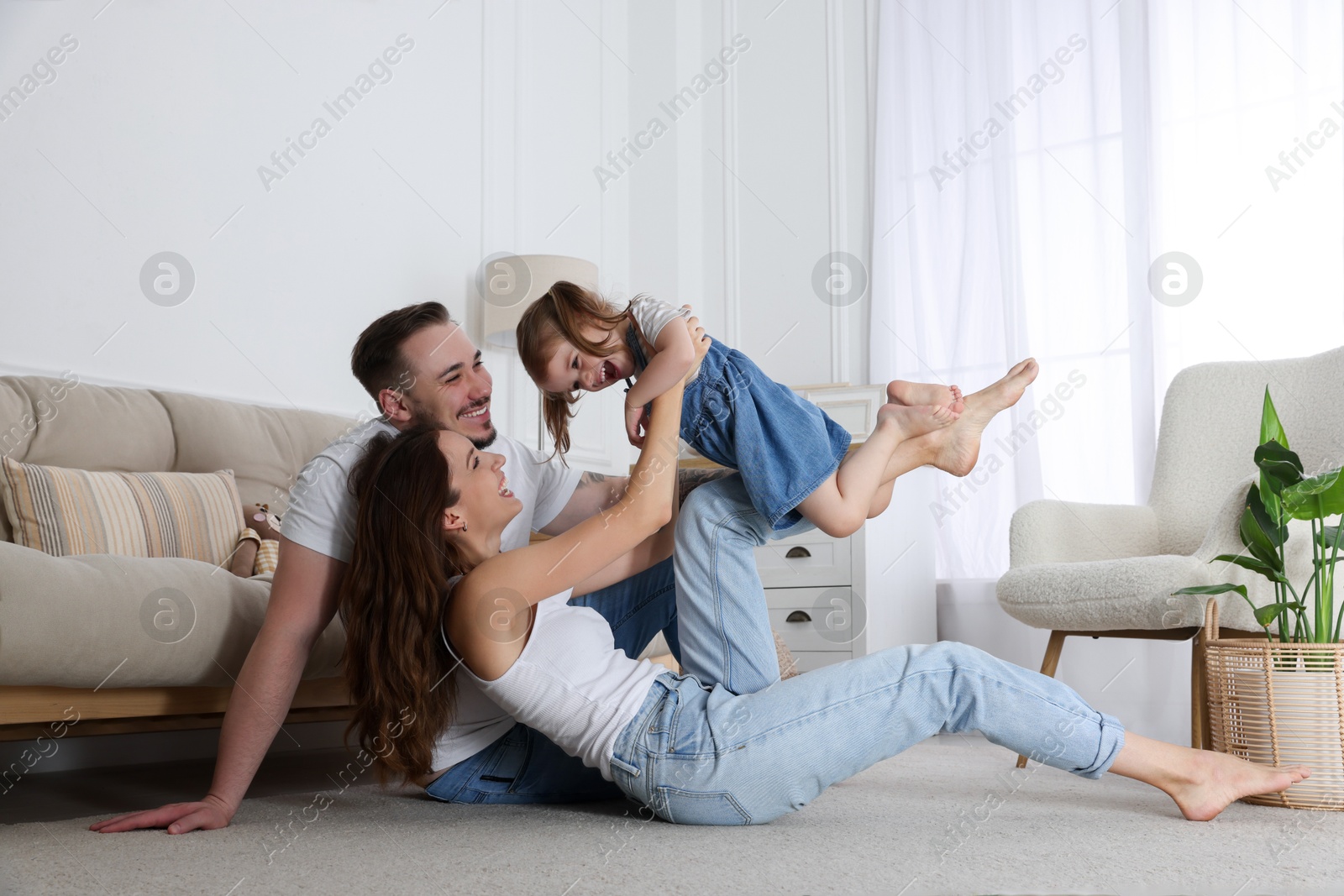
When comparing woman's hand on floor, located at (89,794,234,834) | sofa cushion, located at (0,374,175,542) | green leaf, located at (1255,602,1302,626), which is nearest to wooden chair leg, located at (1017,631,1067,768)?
green leaf, located at (1255,602,1302,626)

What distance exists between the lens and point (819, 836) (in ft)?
4.38

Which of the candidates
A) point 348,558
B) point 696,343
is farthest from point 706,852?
point 696,343

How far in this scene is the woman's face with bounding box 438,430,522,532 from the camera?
1.40 meters

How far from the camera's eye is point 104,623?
4.59ft

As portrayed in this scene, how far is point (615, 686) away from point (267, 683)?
0.48m

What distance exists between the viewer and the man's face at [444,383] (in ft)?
5.41

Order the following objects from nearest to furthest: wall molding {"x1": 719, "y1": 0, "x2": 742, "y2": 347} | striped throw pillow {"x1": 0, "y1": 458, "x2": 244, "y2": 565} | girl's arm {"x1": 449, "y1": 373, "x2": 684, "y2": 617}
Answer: girl's arm {"x1": 449, "y1": 373, "x2": 684, "y2": 617}, striped throw pillow {"x1": 0, "y1": 458, "x2": 244, "y2": 565}, wall molding {"x1": 719, "y1": 0, "x2": 742, "y2": 347}

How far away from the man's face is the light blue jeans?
56 centimetres

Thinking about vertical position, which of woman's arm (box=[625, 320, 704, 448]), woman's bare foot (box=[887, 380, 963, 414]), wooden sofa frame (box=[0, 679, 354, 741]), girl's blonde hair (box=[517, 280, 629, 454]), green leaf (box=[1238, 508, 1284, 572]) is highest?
girl's blonde hair (box=[517, 280, 629, 454])

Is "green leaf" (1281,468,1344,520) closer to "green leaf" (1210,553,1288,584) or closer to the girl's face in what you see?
"green leaf" (1210,553,1288,584)

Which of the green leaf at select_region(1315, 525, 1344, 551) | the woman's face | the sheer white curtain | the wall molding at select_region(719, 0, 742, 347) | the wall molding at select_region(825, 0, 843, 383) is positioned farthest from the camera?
the wall molding at select_region(719, 0, 742, 347)

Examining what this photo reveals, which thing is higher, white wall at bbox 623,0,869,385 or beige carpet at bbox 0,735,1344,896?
white wall at bbox 623,0,869,385

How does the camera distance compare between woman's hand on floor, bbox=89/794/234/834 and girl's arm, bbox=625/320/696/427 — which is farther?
girl's arm, bbox=625/320/696/427

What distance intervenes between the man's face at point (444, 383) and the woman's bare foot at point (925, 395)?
71cm
